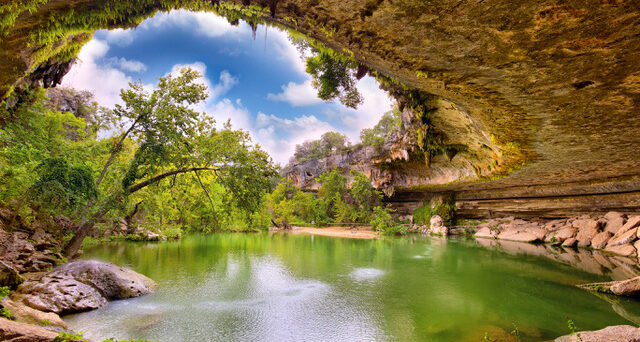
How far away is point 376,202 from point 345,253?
52.2 ft

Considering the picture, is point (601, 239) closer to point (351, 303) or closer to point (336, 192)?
point (351, 303)

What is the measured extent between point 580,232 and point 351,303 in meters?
15.6

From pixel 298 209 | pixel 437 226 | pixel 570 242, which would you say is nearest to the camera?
pixel 570 242

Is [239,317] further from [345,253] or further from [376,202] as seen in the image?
[376,202]

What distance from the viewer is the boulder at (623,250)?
35.1 ft

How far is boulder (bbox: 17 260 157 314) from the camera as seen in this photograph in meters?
4.82

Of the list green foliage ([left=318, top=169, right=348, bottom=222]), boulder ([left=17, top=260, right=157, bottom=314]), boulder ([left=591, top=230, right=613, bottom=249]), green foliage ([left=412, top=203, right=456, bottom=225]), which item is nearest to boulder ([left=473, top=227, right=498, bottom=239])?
green foliage ([left=412, top=203, right=456, bottom=225])

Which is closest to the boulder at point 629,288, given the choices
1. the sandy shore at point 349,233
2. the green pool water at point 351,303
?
the green pool water at point 351,303

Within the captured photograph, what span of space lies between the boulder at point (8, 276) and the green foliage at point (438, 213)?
2362 centimetres

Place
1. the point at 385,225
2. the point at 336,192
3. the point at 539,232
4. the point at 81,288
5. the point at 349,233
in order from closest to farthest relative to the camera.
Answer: the point at 81,288 → the point at 539,232 → the point at 349,233 → the point at 385,225 → the point at 336,192

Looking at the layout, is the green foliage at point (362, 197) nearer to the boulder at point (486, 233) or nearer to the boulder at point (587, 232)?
the boulder at point (486, 233)

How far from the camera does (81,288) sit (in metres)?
5.41

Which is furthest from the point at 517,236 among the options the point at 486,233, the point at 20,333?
the point at 20,333

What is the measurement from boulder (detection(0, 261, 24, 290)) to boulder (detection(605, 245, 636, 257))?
734 inches
